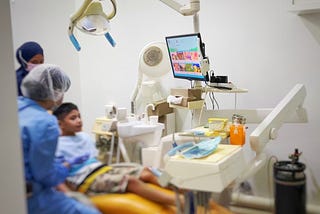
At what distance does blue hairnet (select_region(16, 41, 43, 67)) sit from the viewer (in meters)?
1.24

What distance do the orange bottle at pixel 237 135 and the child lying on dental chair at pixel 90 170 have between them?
0.65 m

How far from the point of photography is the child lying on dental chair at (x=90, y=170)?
3.99ft

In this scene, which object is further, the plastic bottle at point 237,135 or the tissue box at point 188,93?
the tissue box at point 188,93

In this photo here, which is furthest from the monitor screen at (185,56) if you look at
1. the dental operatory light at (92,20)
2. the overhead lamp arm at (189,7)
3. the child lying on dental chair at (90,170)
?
the child lying on dental chair at (90,170)

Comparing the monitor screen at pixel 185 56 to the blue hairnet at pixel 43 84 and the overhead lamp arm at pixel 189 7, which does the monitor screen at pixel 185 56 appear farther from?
the blue hairnet at pixel 43 84

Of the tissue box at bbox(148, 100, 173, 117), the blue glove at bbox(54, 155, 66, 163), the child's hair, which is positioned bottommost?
the blue glove at bbox(54, 155, 66, 163)

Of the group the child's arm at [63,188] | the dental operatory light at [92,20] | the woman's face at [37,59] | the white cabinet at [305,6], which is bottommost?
the child's arm at [63,188]

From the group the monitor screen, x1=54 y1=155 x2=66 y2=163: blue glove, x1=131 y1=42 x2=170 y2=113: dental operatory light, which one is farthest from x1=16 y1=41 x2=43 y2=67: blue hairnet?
the monitor screen

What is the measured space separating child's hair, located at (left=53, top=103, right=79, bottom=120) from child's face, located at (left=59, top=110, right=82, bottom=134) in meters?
0.01

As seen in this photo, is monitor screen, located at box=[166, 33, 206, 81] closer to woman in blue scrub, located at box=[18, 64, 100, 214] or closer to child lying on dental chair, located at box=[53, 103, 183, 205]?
child lying on dental chair, located at box=[53, 103, 183, 205]

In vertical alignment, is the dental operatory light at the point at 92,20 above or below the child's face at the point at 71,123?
above

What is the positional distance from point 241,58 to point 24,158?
6.98 feet

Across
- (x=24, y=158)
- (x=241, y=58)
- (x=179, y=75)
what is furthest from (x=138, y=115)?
(x=241, y=58)

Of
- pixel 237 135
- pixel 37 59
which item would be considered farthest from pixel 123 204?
pixel 237 135
